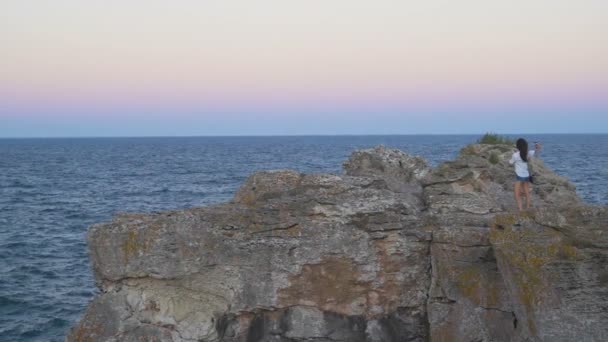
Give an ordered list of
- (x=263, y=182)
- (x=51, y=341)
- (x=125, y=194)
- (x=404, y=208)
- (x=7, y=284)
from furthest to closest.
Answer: (x=125, y=194) < (x=7, y=284) < (x=51, y=341) < (x=263, y=182) < (x=404, y=208)

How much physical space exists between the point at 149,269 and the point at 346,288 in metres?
5.15

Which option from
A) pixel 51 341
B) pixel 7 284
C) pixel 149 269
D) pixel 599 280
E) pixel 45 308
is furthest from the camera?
pixel 7 284

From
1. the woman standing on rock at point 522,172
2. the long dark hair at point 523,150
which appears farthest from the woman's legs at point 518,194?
the long dark hair at point 523,150

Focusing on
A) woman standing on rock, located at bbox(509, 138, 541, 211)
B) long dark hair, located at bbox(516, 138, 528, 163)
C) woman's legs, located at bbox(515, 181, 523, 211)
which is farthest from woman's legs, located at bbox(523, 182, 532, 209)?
long dark hair, located at bbox(516, 138, 528, 163)

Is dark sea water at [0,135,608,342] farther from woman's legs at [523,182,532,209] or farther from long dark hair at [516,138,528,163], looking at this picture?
long dark hair at [516,138,528,163]

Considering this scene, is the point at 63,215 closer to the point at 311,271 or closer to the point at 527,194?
the point at 311,271

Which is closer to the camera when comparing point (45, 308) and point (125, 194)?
point (45, 308)

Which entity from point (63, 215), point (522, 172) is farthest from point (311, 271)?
point (63, 215)

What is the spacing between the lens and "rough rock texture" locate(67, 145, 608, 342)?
51.4 ft

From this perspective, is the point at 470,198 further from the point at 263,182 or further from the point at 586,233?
the point at 263,182

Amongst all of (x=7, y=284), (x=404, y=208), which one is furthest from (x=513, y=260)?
(x=7, y=284)

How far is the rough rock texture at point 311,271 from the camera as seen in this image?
617 inches

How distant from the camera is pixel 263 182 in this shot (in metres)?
18.6

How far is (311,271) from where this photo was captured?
1638cm
